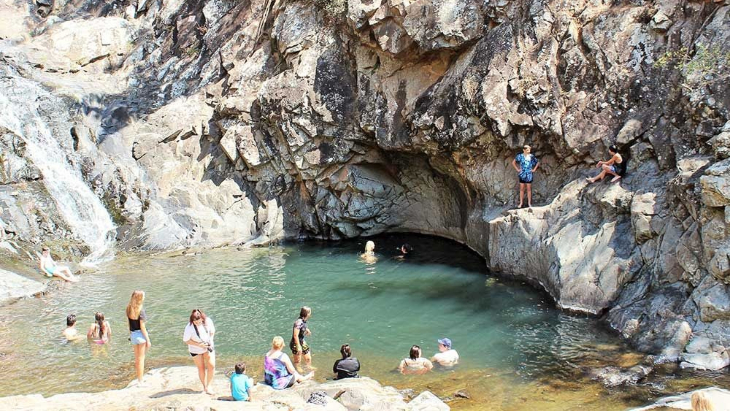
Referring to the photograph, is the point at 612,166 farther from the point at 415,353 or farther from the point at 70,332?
the point at 70,332

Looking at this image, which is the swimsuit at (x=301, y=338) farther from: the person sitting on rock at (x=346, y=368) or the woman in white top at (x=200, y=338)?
the woman in white top at (x=200, y=338)

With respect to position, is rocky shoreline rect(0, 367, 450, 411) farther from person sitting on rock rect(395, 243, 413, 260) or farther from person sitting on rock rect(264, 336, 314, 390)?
person sitting on rock rect(395, 243, 413, 260)

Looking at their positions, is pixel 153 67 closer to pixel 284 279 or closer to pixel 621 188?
pixel 284 279

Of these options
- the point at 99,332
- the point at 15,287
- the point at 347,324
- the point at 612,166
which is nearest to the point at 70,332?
the point at 99,332

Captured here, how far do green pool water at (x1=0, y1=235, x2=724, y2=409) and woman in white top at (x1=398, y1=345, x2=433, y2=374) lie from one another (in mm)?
249

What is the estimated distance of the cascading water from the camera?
76.1ft

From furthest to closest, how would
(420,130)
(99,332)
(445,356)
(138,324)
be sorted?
(420,130) → (99,332) → (445,356) → (138,324)

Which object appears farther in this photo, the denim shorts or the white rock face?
the white rock face

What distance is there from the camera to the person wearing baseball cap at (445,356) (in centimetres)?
1219

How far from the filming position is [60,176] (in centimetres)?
2398

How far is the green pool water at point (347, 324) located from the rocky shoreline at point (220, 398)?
1.23 m

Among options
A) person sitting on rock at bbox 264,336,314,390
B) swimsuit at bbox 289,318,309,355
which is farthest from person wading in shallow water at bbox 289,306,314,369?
person sitting on rock at bbox 264,336,314,390

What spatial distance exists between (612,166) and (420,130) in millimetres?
7414

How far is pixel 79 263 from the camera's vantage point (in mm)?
21750
